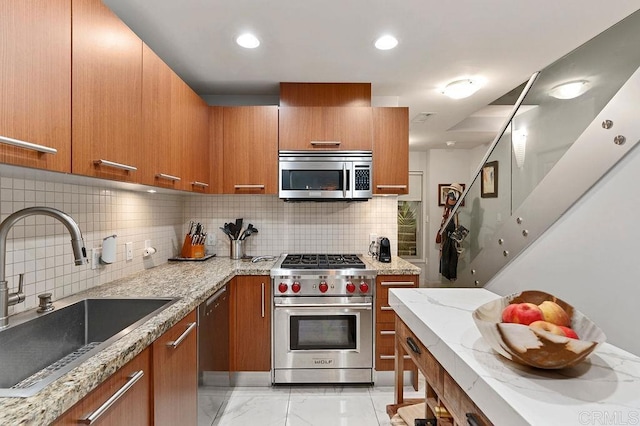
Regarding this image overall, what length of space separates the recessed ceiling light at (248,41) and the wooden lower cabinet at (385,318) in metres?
1.85

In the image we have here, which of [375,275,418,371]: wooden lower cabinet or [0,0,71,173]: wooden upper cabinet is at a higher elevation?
[0,0,71,173]: wooden upper cabinet

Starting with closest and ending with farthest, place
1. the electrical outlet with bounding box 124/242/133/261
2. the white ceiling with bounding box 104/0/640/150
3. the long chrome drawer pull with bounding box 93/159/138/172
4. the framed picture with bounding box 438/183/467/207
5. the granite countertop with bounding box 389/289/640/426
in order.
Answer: the granite countertop with bounding box 389/289/640/426 → the long chrome drawer pull with bounding box 93/159/138/172 → the white ceiling with bounding box 104/0/640/150 → the electrical outlet with bounding box 124/242/133/261 → the framed picture with bounding box 438/183/467/207

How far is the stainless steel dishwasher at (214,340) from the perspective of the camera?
1710mm

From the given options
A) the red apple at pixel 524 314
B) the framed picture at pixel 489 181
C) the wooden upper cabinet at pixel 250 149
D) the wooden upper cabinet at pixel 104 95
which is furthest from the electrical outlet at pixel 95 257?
the framed picture at pixel 489 181

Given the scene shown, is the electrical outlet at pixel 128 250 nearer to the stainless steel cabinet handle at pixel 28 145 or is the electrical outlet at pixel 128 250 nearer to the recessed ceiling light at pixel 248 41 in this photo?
the stainless steel cabinet handle at pixel 28 145

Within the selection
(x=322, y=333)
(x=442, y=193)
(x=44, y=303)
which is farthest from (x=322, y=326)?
(x=442, y=193)

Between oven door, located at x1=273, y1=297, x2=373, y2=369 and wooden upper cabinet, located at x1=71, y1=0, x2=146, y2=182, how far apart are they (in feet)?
4.71

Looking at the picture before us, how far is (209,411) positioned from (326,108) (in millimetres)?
2325

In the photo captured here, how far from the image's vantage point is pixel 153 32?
1915 mm

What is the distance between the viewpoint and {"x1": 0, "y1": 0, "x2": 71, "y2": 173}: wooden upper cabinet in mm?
904

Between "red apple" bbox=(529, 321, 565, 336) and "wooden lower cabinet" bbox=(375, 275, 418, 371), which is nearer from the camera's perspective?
"red apple" bbox=(529, 321, 565, 336)

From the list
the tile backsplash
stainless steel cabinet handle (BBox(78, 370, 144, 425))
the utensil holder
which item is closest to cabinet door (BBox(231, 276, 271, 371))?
the utensil holder

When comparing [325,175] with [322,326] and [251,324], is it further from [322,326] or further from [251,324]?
[251,324]

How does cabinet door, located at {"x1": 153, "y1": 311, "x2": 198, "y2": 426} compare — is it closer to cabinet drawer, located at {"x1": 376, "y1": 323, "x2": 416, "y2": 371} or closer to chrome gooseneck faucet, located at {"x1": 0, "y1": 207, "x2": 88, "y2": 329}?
chrome gooseneck faucet, located at {"x1": 0, "y1": 207, "x2": 88, "y2": 329}
